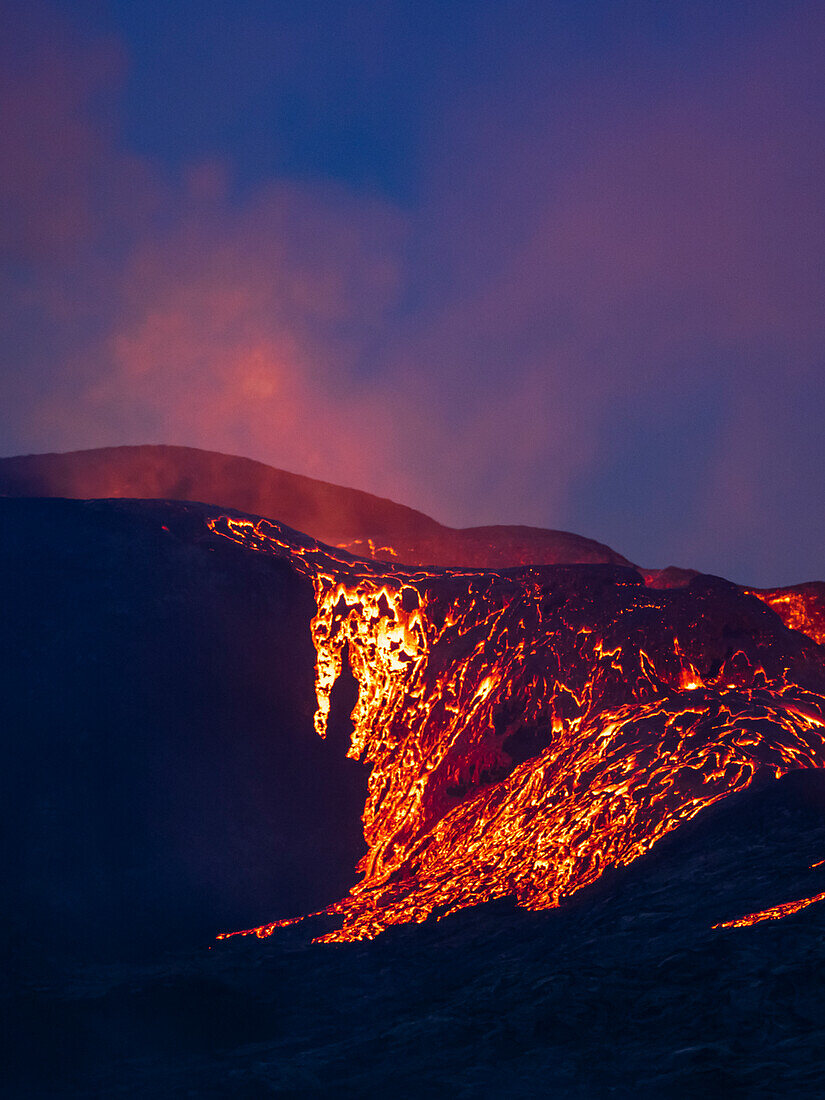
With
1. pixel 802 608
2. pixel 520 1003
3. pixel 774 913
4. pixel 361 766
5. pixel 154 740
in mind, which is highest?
pixel 802 608

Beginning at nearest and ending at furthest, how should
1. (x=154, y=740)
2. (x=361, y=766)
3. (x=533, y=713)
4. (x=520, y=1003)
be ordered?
(x=520, y=1003) < (x=154, y=740) < (x=361, y=766) < (x=533, y=713)

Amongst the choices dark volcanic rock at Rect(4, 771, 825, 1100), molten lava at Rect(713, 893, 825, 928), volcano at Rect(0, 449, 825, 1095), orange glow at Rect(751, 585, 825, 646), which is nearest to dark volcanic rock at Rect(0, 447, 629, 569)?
orange glow at Rect(751, 585, 825, 646)

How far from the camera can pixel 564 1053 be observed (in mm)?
10805

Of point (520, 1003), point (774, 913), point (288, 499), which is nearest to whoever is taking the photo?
point (520, 1003)

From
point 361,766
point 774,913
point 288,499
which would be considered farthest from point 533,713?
point 288,499

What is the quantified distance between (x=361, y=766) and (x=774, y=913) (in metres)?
10.2

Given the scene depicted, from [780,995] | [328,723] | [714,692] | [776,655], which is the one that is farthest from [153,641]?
[780,995]

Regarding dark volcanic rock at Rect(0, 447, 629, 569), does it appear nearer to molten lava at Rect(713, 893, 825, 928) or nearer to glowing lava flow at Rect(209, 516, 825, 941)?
glowing lava flow at Rect(209, 516, 825, 941)

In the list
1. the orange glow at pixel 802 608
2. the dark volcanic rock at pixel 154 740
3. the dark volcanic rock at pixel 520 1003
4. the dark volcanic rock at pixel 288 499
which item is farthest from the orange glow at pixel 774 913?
the dark volcanic rock at pixel 288 499

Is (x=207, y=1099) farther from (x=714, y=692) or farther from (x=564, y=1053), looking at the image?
(x=714, y=692)

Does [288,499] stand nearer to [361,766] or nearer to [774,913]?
[361,766]

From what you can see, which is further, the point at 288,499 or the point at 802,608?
the point at 288,499

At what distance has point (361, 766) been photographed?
69.8 ft

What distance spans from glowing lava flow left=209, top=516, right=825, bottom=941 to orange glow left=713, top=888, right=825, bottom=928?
3.25m
